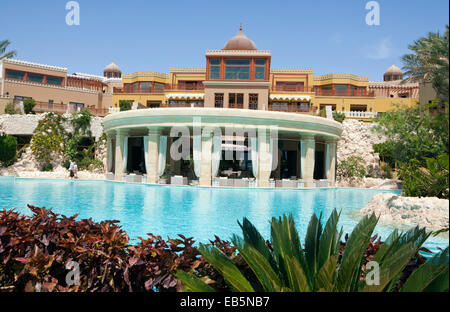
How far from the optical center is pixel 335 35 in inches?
146

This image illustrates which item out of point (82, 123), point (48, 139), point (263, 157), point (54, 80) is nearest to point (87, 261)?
point (263, 157)

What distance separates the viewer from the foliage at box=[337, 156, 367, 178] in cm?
2702

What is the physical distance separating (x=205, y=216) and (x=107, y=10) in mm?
7725

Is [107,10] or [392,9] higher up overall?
[107,10]

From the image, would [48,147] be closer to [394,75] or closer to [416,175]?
[416,175]

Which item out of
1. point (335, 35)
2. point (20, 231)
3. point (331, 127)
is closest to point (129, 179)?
point (331, 127)

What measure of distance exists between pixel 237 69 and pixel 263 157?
46.0 feet

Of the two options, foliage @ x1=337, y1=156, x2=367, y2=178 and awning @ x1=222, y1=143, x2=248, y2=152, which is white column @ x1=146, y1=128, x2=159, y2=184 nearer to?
awning @ x1=222, y1=143, x2=248, y2=152

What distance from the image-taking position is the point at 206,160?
816 inches

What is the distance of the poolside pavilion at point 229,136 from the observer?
68.2 feet

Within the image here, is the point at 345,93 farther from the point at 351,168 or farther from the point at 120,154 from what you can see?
the point at 120,154

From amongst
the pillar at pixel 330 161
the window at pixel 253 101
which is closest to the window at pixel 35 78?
the window at pixel 253 101

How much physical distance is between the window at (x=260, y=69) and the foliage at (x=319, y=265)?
29551 millimetres

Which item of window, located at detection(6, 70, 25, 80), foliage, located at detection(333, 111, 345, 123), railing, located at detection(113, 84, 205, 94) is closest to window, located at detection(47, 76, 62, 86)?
window, located at detection(6, 70, 25, 80)
